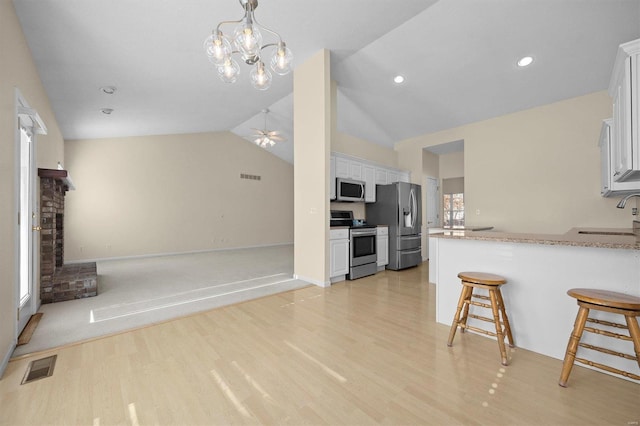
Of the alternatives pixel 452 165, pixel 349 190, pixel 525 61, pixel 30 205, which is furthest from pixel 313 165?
pixel 452 165

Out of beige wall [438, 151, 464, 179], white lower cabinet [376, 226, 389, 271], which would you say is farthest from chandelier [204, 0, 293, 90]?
beige wall [438, 151, 464, 179]

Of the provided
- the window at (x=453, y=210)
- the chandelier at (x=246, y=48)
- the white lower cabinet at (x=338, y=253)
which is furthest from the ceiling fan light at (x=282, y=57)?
the window at (x=453, y=210)

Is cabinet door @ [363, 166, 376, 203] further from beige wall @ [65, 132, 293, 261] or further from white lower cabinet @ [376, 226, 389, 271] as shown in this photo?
beige wall @ [65, 132, 293, 261]

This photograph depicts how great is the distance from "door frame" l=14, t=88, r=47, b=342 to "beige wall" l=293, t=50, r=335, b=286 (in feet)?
10.4

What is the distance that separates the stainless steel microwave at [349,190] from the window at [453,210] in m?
4.02

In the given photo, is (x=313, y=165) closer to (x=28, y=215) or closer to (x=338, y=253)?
(x=338, y=253)

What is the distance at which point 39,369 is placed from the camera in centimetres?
202

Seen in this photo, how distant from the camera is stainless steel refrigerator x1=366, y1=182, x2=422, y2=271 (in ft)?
17.6

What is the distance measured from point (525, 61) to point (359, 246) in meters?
3.81

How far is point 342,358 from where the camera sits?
2.13 meters

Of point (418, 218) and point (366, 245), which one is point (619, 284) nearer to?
point (366, 245)

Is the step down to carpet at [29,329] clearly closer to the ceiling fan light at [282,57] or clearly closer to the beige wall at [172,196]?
the ceiling fan light at [282,57]

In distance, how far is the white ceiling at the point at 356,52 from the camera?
3.00 m

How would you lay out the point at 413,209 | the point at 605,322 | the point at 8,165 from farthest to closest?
the point at 413,209 < the point at 8,165 < the point at 605,322
